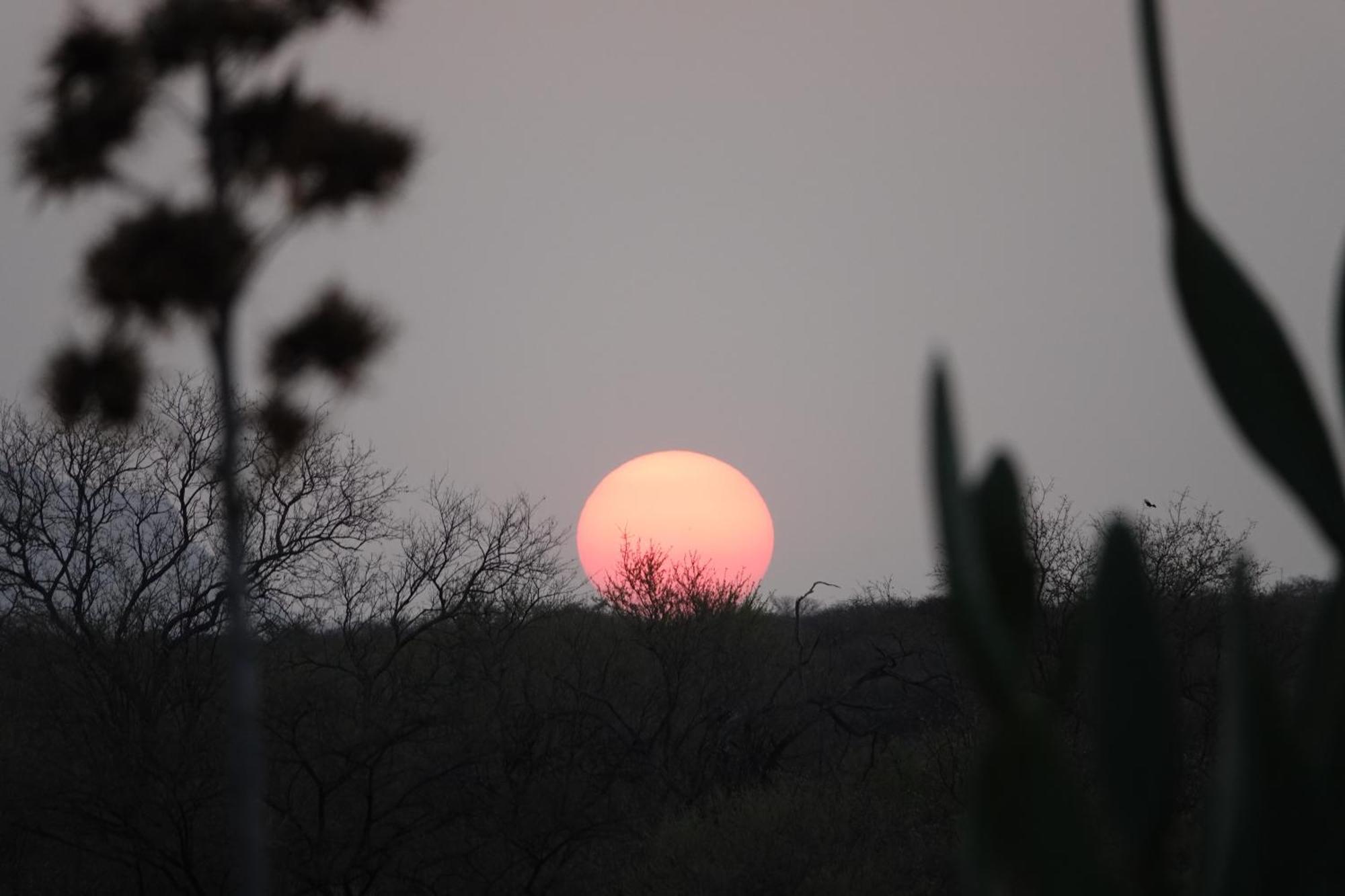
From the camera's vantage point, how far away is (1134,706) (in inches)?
71.2

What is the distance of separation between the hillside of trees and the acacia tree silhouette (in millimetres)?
→ 9280

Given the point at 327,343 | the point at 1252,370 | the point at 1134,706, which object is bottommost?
the point at 1134,706

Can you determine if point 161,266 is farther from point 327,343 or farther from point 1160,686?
point 1160,686

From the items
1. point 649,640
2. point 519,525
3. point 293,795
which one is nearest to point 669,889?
point 293,795

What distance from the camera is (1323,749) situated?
5.26 ft

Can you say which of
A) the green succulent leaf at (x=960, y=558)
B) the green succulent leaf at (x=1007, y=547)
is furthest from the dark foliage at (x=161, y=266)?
the green succulent leaf at (x=960, y=558)

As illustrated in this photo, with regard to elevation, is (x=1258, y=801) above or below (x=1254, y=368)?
below

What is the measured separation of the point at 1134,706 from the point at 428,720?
16.4 metres

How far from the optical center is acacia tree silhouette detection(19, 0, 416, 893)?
6.46 m

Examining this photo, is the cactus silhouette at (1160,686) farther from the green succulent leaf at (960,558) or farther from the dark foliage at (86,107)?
the dark foliage at (86,107)

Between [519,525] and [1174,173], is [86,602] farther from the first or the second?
[1174,173]

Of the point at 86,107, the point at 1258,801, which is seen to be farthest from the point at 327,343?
the point at 1258,801

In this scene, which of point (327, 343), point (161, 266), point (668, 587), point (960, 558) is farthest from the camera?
point (668, 587)

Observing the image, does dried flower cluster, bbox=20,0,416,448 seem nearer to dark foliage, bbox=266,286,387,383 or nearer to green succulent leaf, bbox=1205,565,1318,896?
dark foliage, bbox=266,286,387,383
